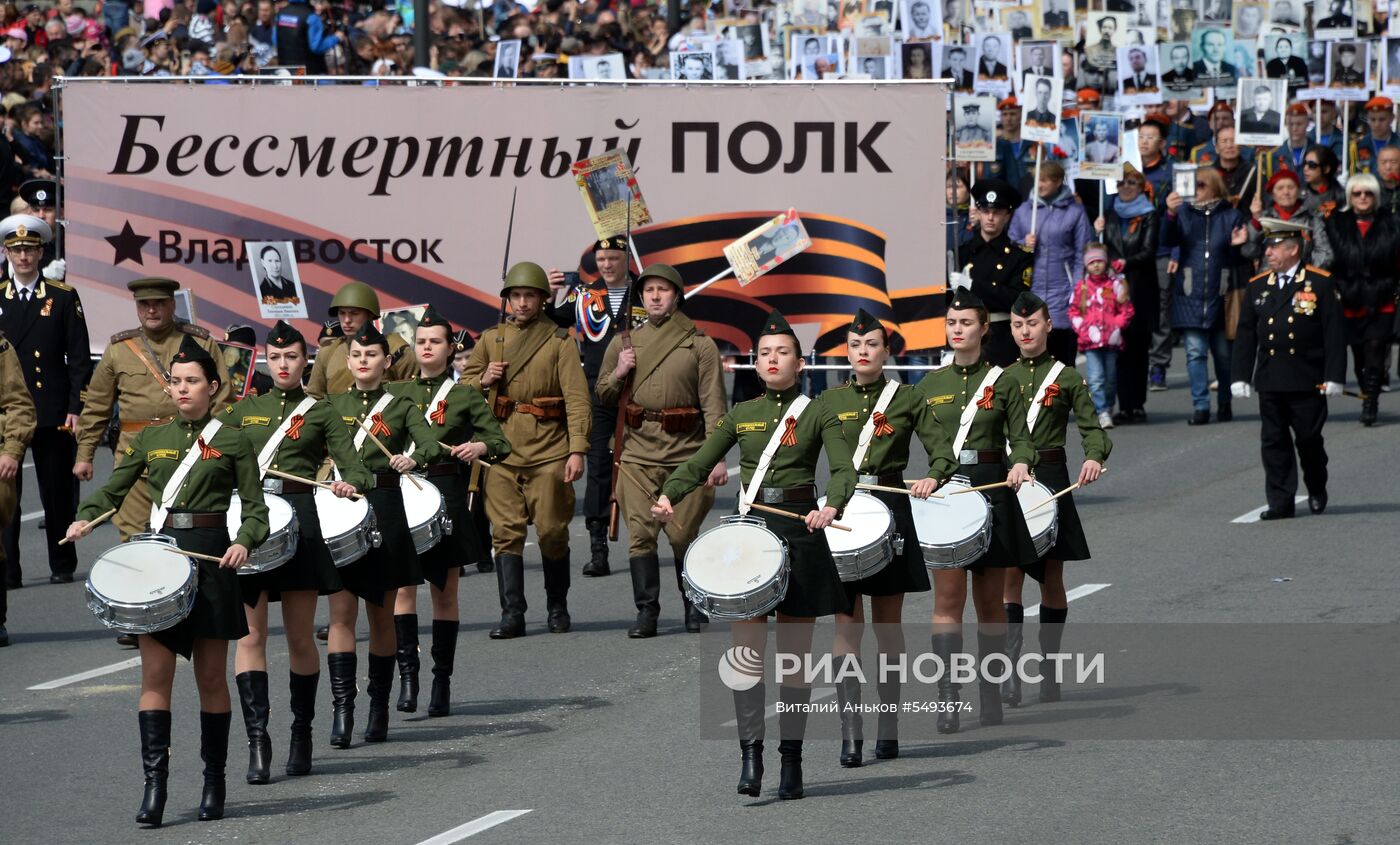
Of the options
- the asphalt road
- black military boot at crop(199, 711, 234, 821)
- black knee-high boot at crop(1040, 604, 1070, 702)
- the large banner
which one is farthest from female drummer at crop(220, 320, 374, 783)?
the large banner

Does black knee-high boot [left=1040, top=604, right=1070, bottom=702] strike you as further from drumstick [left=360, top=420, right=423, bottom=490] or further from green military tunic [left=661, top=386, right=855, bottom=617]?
drumstick [left=360, top=420, right=423, bottom=490]

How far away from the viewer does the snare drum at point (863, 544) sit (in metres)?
9.36

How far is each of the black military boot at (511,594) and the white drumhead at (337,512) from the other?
8.75 ft

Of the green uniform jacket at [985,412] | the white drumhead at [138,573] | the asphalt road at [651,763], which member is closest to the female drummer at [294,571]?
the asphalt road at [651,763]

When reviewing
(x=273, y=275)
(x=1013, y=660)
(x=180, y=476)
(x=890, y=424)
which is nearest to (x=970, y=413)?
(x=890, y=424)

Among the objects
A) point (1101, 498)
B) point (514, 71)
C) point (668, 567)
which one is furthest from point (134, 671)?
point (514, 71)

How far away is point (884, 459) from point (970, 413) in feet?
2.83

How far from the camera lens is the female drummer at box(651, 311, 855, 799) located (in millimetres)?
9086

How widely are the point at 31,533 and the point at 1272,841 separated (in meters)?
11.6

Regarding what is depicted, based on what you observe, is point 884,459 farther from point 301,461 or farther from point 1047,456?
point 301,461

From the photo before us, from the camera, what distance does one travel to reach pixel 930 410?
32.8 ft

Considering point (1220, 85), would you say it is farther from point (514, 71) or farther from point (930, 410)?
point (930, 410)

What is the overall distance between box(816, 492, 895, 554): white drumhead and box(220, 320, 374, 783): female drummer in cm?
216

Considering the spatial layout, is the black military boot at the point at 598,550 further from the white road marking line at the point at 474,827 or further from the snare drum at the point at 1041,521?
the white road marking line at the point at 474,827
